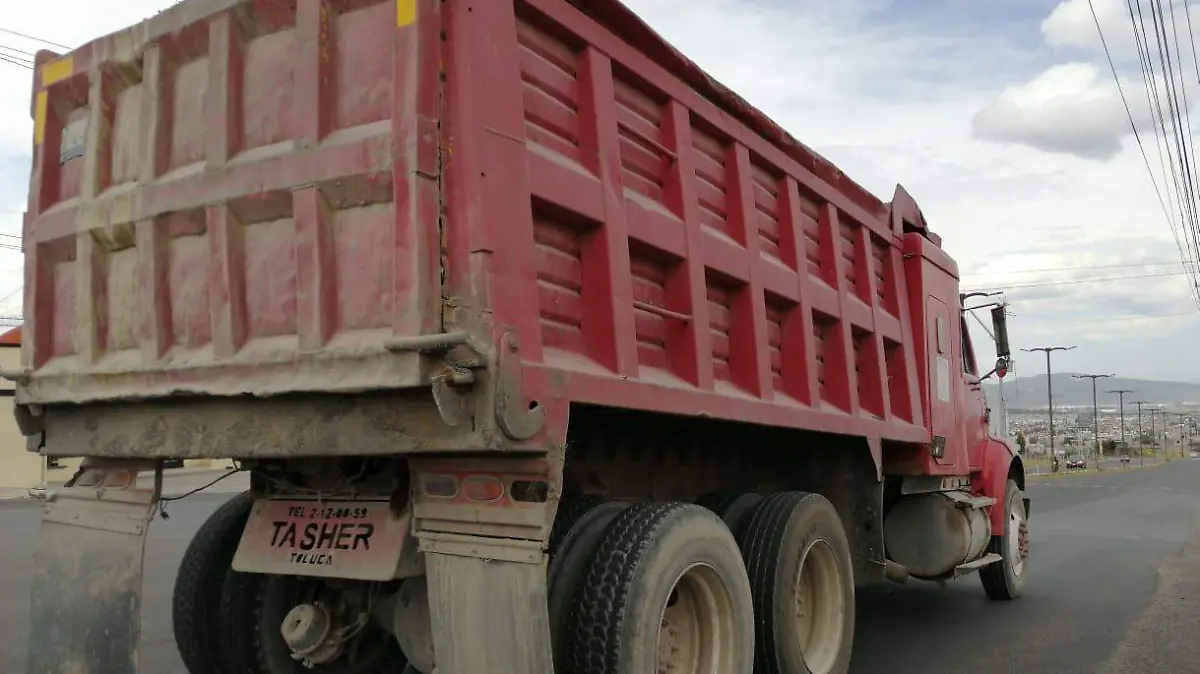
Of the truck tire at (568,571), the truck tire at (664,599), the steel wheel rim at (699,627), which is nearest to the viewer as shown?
the truck tire at (664,599)

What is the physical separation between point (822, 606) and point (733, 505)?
0.84 m

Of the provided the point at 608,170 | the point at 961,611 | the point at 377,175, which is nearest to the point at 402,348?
the point at 377,175

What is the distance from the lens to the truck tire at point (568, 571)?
10.4ft

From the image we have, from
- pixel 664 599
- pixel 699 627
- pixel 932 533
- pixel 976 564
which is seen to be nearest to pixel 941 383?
pixel 932 533

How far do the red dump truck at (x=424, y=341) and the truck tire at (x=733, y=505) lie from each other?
2 cm

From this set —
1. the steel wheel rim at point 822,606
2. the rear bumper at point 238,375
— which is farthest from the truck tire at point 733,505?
the rear bumper at point 238,375

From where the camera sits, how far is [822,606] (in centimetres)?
486

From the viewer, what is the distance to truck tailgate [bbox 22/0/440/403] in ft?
9.36

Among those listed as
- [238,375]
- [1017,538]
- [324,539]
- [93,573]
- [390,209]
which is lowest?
[1017,538]

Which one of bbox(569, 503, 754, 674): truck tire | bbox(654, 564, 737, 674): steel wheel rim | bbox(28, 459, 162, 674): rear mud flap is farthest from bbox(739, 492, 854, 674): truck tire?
bbox(28, 459, 162, 674): rear mud flap

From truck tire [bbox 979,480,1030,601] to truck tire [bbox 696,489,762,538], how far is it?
4.20 m

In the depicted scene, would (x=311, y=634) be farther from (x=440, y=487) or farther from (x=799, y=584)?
(x=799, y=584)

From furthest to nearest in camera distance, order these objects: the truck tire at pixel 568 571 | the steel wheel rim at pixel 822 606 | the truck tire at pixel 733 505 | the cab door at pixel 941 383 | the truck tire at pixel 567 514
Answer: the cab door at pixel 941 383, the steel wheel rim at pixel 822 606, the truck tire at pixel 733 505, the truck tire at pixel 567 514, the truck tire at pixel 568 571

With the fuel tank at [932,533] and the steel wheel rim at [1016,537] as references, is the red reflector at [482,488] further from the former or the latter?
the steel wheel rim at [1016,537]
